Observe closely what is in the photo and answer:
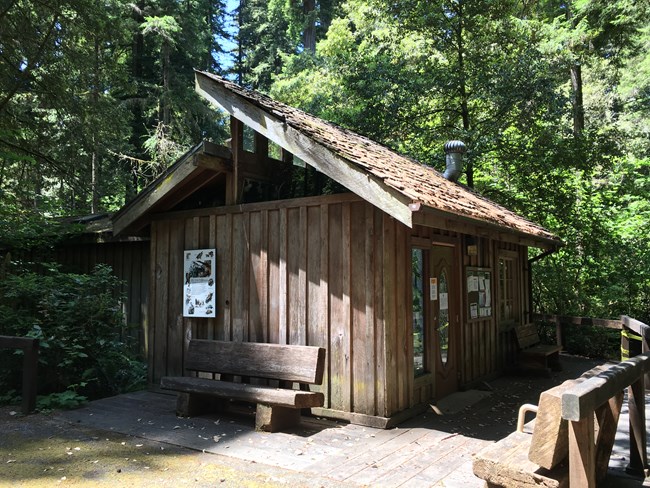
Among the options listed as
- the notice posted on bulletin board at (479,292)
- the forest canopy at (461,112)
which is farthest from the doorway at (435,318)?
the forest canopy at (461,112)

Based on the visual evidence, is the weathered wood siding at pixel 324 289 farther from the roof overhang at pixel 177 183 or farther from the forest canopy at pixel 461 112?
the forest canopy at pixel 461 112

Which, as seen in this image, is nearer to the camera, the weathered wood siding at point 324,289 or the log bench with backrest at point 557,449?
the log bench with backrest at point 557,449

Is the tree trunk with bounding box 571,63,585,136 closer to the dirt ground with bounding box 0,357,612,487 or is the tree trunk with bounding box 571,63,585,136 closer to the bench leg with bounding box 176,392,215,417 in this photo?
the dirt ground with bounding box 0,357,612,487

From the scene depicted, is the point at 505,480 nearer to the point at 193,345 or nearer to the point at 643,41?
the point at 193,345

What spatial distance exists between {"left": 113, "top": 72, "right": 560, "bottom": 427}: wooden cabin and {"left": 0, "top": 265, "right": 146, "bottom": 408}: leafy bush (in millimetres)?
643

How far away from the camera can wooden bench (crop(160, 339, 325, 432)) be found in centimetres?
543

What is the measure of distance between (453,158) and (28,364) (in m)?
7.71

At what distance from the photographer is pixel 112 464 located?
4531 millimetres

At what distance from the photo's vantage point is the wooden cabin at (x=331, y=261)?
5.70 meters

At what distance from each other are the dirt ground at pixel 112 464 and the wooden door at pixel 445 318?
128 inches

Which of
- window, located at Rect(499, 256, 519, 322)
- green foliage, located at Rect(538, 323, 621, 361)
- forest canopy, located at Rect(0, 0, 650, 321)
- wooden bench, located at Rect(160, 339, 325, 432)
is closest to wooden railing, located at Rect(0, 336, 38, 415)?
wooden bench, located at Rect(160, 339, 325, 432)

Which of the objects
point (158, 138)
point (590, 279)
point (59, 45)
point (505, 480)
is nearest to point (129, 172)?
point (158, 138)

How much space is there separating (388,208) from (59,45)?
8614 mm

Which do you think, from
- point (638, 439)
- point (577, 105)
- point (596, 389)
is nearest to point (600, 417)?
point (638, 439)
